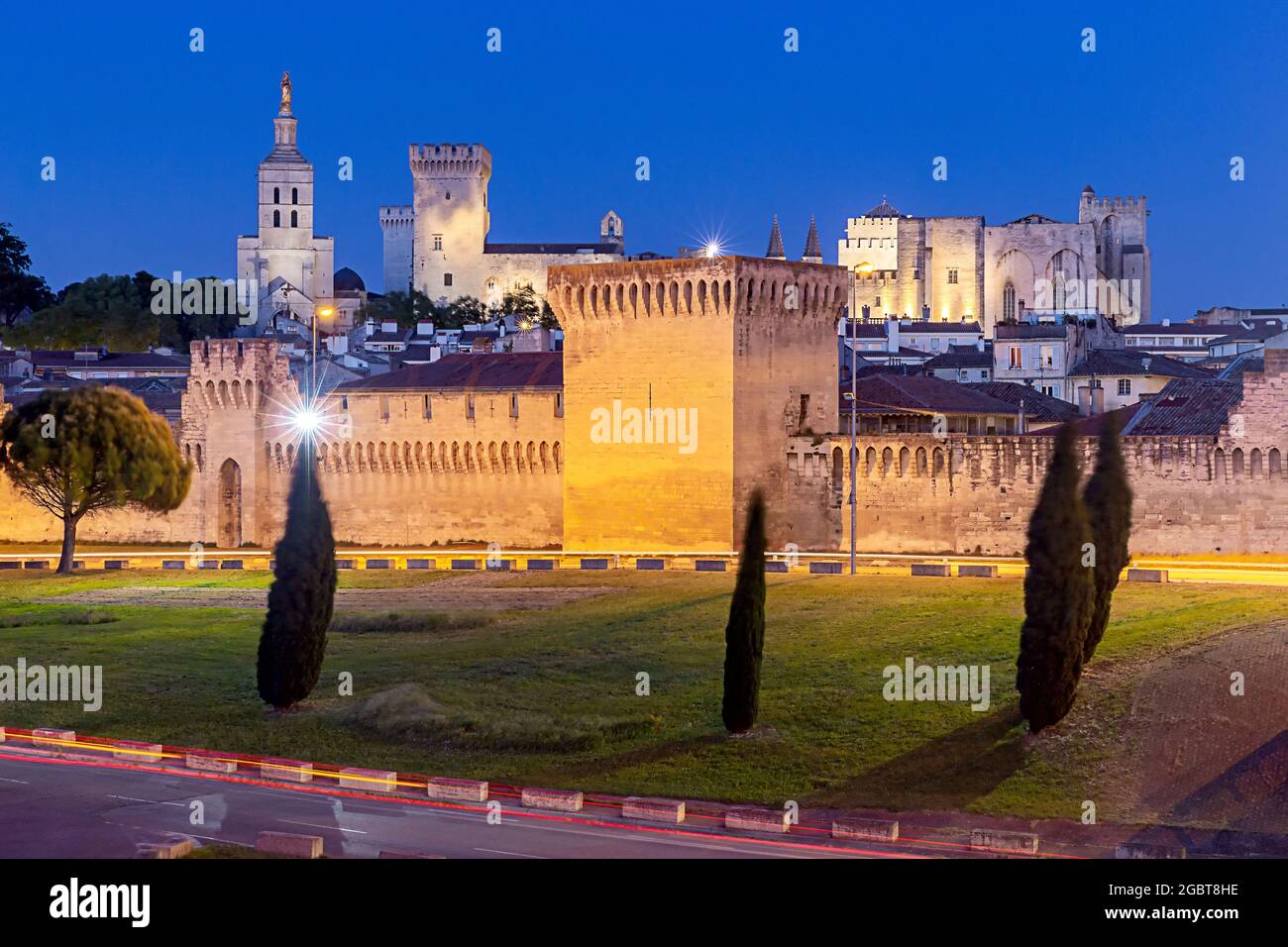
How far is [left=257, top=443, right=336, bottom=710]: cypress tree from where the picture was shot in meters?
30.8

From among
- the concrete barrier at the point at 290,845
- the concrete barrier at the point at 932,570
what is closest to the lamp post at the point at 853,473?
the concrete barrier at the point at 932,570

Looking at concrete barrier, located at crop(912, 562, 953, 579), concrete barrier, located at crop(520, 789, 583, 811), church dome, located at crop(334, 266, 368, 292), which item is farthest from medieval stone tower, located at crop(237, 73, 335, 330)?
concrete barrier, located at crop(520, 789, 583, 811)

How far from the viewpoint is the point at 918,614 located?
36.4 metres

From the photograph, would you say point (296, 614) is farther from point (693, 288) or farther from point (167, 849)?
point (693, 288)

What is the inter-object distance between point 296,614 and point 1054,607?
12.3m

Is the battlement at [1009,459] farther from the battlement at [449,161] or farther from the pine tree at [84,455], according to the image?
the battlement at [449,161]

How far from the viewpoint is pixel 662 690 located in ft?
103

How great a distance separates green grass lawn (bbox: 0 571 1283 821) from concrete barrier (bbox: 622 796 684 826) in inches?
50.7

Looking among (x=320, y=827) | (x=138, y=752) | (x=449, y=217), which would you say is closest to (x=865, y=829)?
(x=320, y=827)

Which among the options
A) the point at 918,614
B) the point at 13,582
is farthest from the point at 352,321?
the point at 918,614

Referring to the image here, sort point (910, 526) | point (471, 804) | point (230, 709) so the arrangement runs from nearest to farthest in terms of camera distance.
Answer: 1. point (471, 804)
2. point (230, 709)
3. point (910, 526)
